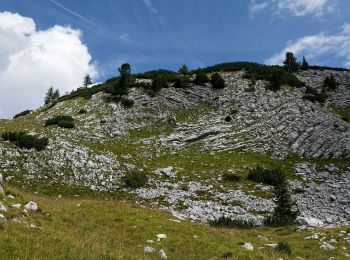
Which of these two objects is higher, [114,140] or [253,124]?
[253,124]

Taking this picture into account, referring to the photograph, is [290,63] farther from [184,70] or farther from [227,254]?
[227,254]

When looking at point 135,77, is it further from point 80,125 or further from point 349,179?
point 349,179

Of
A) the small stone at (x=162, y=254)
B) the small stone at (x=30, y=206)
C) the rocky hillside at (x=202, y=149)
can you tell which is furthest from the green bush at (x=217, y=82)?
the small stone at (x=162, y=254)

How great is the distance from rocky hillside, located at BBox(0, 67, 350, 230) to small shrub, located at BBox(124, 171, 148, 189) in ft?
1.83

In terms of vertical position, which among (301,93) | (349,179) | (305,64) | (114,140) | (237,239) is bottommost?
(237,239)

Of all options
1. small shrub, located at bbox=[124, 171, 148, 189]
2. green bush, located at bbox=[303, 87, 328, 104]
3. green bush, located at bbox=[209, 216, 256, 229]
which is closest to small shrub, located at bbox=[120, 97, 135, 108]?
small shrub, located at bbox=[124, 171, 148, 189]

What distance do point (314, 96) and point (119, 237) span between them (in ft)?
168

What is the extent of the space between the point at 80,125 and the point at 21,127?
24.4 ft

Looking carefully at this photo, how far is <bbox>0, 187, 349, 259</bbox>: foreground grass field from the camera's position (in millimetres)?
12117

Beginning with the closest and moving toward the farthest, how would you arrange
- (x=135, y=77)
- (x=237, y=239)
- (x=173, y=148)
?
(x=237, y=239) < (x=173, y=148) < (x=135, y=77)

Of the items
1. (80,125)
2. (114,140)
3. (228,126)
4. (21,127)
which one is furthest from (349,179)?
(21,127)

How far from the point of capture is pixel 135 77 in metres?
68.5

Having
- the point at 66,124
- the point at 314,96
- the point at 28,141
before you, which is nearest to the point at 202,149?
the point at 66,124

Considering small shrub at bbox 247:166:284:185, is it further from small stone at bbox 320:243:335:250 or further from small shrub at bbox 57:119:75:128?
small shrub at bbox 57:119:75:128
